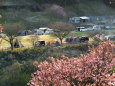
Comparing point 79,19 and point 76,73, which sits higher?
point 76,73

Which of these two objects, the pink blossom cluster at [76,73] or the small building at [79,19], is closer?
the pink blossom cluster at [76,73]

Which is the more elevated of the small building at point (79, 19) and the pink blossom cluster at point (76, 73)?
the pink blossom cluster at point (76, 73)

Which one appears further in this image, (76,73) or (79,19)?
(79,19)

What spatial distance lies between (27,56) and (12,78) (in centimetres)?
470

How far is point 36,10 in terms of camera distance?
4572 centimetres

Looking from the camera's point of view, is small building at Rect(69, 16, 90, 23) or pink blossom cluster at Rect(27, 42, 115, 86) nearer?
pink blossom cluster at Rect(27, 42, 115, 86)

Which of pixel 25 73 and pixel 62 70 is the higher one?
pixel 62 70

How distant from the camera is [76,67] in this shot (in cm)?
746

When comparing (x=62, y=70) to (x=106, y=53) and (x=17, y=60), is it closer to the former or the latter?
(x=106, y=53)

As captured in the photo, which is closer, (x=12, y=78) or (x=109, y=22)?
(x=12, y=78)

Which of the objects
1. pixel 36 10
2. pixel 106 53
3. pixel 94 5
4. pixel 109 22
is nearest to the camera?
pixel 106 53

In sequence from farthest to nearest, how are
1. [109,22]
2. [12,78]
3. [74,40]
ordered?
[109,22] → [74,40] → [12,78]

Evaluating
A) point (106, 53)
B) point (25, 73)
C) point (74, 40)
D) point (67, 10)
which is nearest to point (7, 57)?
point (25, 73)

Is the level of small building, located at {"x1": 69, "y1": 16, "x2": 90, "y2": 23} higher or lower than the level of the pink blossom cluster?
lower
